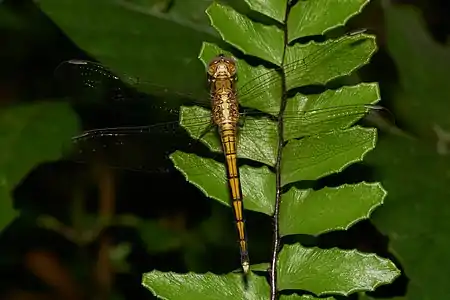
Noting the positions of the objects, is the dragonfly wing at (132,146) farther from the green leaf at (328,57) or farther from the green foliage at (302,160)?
the green leaf at (328,57)

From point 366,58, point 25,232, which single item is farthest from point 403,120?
point 25,232

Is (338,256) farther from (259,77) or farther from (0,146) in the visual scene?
(0,146)

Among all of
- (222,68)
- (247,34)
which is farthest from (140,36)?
(247,34)

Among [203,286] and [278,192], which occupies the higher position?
[278,192]

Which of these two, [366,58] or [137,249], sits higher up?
[366,58]

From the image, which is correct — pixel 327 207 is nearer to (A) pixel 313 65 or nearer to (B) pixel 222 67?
(A) pixel 313 65
